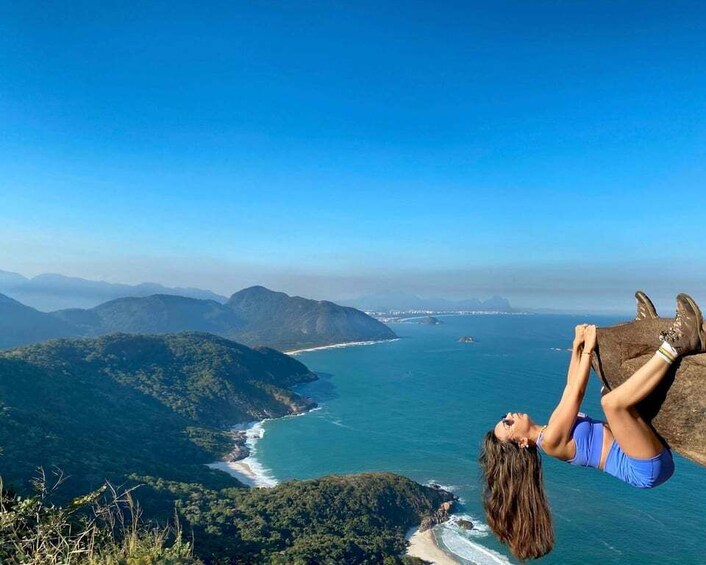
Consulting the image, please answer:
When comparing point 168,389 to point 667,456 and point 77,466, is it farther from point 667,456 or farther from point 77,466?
point 667,456

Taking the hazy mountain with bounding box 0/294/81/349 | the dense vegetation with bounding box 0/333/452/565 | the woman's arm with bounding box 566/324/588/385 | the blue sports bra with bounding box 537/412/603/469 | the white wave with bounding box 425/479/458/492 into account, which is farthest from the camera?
the hazy mountain with bounding box 0/294/81/349

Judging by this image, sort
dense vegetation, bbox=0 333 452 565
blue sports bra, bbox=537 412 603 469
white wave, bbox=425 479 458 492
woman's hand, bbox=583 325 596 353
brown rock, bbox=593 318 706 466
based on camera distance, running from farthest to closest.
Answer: white wave, bbox=425 479 458 492
dense vegetation, bbox=0 333 452 565
brown rock, bbox=593 318 706 466
woman's hand, bbox=583 325 596 353
blue sports bra, bbox=537 412 603 469

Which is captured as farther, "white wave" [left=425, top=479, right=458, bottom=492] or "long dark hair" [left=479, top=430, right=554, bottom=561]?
"white wave" [left=425, top=479, right=458, bottom=492]

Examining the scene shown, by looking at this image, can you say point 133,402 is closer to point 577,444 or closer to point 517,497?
point 517,497

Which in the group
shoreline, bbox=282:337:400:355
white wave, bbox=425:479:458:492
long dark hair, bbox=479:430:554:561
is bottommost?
shoreline, bbox=282:337:400:355

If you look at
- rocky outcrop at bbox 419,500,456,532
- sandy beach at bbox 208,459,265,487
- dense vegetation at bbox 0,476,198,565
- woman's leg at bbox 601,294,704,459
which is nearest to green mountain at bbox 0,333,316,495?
sandy beach at bbox 208,459,265,487

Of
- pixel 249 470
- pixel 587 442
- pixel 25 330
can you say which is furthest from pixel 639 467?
pixel 25 330

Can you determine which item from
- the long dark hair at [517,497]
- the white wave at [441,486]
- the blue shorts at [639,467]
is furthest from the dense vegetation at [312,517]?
the blue shorts at [639,467]

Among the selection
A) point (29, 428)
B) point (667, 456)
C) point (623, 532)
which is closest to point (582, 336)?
point (667, 456)

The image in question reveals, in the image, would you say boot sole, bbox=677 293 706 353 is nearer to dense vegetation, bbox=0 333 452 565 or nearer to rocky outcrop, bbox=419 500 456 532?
dense vegetation, bbox=0 333 452 565
